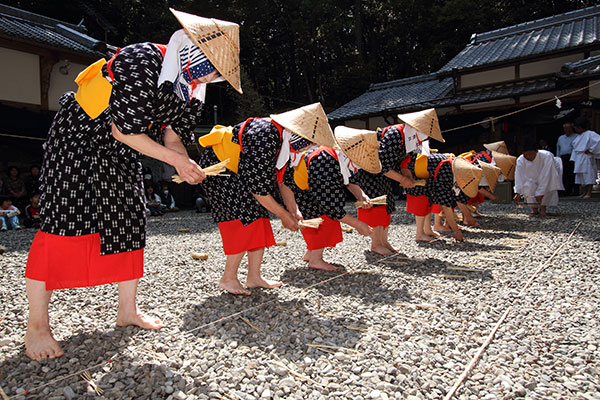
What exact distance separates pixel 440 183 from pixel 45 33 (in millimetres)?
8941

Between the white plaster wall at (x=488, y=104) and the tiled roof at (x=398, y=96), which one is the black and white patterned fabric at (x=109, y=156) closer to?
the white plaster wall at (x=488, y=104)

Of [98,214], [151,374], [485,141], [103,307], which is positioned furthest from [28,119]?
[485,141]

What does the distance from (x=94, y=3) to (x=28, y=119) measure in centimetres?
894

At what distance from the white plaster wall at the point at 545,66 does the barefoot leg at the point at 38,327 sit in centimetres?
1133

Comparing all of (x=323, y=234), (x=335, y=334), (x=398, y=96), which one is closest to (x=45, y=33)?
(x=323, y=234)

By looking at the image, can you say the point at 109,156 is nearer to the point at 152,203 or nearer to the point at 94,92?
the point at 94,92

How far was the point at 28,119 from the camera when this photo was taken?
8461 mm

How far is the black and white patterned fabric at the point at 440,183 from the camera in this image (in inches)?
195

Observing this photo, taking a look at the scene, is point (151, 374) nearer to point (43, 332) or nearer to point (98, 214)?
point (43, 332)

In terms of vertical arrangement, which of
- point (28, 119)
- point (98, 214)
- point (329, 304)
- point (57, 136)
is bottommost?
point (329, 304)

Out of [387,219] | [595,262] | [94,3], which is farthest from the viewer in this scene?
[94,3]

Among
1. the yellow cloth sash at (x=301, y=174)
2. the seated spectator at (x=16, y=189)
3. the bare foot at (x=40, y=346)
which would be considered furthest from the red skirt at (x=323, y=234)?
the seated spectator at (x=16, y=189)

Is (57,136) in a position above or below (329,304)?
above

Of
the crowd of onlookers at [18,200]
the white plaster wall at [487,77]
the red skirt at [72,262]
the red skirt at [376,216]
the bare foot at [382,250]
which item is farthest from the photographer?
the white plaster wall at [487,77]
